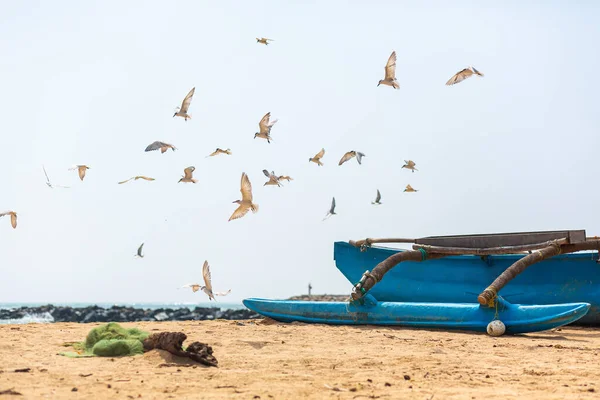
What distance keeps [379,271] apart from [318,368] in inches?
220

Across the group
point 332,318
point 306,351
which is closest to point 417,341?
point 306,351

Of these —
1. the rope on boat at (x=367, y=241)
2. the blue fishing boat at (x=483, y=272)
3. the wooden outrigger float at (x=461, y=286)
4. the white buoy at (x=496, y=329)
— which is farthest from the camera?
the rope on boat at (x=367, y=241)

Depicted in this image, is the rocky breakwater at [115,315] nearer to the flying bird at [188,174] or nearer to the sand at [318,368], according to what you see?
the flying bird at [188,174]


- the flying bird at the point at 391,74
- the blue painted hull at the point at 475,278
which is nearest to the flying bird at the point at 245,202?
the flying bird at the point at 391,74

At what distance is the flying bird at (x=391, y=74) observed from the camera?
1400 centimetres

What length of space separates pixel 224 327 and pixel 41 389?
559 cm

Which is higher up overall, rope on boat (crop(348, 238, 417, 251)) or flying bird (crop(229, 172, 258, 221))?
flying bird (crop(229, 172, 258, 221))

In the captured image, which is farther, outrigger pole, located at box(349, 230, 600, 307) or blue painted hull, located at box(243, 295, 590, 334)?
outrigger pole, located at box(349, 230, 600, 307)

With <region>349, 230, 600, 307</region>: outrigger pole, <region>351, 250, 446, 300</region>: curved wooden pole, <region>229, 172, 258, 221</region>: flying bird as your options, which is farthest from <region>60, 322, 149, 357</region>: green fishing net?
<region>349, 230, 600, 307</region>: outrigger pole

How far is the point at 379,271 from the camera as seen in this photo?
1247 cm

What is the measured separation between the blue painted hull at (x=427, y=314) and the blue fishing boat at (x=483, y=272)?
0.86 metres

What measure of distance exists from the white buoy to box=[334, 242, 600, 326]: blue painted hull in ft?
12.3

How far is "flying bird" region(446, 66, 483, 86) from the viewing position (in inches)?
533

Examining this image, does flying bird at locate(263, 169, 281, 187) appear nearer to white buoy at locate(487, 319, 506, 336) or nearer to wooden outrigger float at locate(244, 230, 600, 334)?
wooden outrigger float at locate(244, 230, 600, 334)
